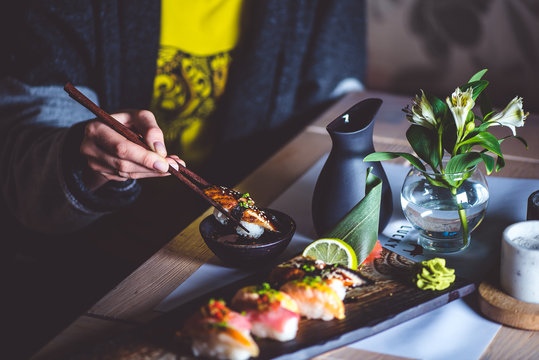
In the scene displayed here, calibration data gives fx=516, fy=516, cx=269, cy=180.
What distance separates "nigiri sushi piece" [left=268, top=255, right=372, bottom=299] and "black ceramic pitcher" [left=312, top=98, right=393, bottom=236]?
0.15m

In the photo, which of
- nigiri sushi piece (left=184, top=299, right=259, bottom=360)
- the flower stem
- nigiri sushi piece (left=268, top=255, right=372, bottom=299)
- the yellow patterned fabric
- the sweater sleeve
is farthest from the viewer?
the yellow patterned fabric

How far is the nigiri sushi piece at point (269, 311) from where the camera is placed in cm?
79

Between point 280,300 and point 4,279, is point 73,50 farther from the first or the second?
point 280,300

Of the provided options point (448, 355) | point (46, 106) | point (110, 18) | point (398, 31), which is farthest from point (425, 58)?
point (448, 355)

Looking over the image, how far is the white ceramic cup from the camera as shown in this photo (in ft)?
2.71

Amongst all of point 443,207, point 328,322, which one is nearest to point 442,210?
point 443,207

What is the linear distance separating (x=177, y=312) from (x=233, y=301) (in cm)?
10

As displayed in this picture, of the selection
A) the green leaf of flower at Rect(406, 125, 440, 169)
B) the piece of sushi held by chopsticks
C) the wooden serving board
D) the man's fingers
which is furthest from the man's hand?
the green leaf of flower at Rect(406, 125, 440, 169)

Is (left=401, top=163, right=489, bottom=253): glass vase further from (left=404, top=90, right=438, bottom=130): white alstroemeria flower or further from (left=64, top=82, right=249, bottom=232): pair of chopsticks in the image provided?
(left=64, top=82, right=249, bottom=232): pair of chopsticks

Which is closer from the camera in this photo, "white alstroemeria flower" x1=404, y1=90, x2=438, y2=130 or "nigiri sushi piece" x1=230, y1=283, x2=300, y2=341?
"nigiri sushi piece" x1=230, y1=283, x2=300, y2=341

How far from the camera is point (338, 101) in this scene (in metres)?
2.00

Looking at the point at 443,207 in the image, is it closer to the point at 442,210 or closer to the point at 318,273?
the point at 442,210

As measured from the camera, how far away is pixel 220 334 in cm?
75

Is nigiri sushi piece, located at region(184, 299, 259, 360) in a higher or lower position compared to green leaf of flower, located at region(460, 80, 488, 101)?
lower
